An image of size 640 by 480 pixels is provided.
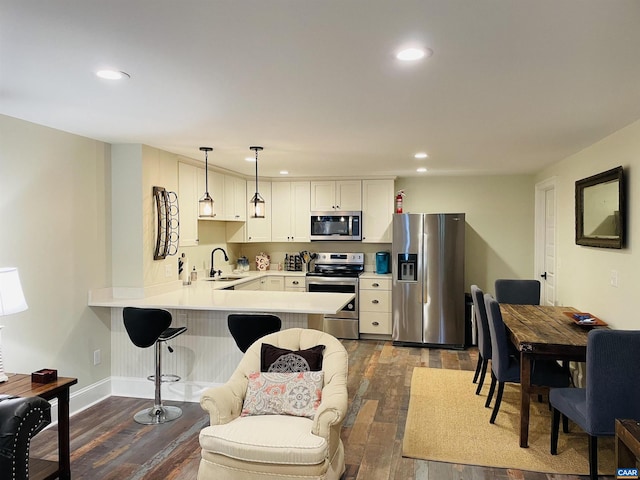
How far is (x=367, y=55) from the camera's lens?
6.83 feet

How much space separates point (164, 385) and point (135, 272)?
1.04m

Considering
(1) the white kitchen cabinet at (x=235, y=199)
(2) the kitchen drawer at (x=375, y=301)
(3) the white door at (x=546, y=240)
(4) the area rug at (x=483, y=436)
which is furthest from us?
(2) the kitchen drawer at (x=375, y=301)

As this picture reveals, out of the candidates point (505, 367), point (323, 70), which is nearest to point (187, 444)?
point (505, 367)

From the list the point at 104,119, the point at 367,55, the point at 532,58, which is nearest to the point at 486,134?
the point at 532,58

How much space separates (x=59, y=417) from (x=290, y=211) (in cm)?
455

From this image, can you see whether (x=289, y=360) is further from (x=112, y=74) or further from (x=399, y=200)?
(x=399, y=200)

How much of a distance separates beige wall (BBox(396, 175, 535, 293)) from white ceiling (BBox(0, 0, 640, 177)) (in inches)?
97.1

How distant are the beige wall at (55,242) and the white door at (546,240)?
4.68 metres

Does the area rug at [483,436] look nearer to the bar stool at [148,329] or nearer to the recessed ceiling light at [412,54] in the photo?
the bar stool at [148,329]

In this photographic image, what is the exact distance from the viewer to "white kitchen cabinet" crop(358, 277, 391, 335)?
6375 mm

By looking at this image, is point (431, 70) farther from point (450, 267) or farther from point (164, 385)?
point (450, 267)

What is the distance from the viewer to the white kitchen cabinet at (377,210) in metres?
6.59

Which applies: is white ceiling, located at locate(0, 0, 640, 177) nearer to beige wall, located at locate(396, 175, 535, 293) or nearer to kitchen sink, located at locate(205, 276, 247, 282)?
kitchen sink, located at locate(205, 276, 247, 282)

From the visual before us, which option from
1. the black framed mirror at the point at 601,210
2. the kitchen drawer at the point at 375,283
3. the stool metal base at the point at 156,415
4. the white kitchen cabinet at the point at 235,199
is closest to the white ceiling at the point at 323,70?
the black framed mirror at the point at 601,210
